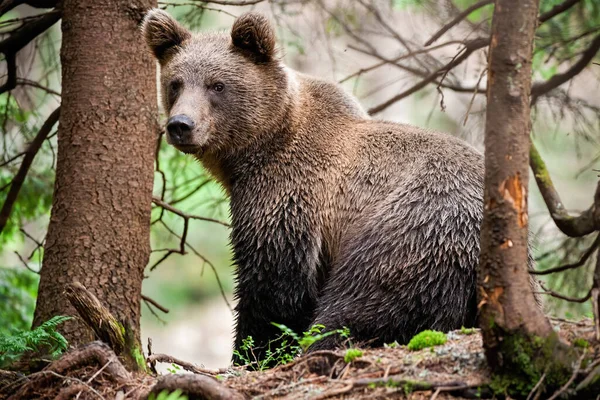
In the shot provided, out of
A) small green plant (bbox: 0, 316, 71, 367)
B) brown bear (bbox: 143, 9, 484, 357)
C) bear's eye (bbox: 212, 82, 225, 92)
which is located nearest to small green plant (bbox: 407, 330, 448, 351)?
brown bear (bbox: 143, 9, 484, 357)

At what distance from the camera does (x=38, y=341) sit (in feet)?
15.7

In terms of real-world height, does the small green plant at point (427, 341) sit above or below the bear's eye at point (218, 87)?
below

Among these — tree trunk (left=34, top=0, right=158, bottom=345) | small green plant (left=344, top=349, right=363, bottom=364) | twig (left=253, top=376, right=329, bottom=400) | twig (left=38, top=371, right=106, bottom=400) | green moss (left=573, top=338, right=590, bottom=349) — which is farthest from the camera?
tree trunk (left=34, top=0, right=158, bottom=345)

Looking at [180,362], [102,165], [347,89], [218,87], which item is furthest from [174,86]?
[180,362]

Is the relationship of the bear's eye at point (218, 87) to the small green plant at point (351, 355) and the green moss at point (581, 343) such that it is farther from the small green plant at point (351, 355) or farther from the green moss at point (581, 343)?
the green moss at point (581, 343)

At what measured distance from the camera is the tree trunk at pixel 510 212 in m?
3.35

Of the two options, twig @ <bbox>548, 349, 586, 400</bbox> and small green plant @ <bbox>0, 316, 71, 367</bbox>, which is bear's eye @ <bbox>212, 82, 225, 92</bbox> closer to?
small green plant @ <bbox>0, 316, 71, 367</bbox>

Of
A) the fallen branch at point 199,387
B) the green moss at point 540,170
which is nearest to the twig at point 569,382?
the fallen branch at point 199,387

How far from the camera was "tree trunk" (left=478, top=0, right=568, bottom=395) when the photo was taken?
3.35 meters

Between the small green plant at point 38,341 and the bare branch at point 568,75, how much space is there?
15.4 ft

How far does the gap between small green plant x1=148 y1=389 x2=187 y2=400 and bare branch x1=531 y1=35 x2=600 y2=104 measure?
4679 mm

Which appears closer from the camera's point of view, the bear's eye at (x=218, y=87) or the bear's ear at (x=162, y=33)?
the bear's ear at (x=162, y=33)

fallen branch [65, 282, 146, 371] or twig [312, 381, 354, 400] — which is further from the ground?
fallen branch [65, 282, 146, 371]

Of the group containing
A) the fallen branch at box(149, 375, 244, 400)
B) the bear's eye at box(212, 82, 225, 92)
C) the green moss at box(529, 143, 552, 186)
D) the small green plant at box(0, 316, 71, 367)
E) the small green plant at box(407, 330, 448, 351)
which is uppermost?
the bear's eye at box(212, 82, 225, 92)
